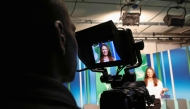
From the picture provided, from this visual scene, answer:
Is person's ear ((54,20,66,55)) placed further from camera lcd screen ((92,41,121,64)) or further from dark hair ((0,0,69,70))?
camera lcd screen ((92,41,121,64))

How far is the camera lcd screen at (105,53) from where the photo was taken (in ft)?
3.47

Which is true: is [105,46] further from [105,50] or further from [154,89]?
Answer: [154,89]

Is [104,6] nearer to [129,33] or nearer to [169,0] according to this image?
[169,0]

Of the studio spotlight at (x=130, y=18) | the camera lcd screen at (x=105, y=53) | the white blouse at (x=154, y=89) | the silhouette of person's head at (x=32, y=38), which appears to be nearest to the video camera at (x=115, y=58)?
the camera lcd screen at (x=105, y=53)

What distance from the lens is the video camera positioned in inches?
34.2

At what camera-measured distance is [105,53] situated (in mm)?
1086

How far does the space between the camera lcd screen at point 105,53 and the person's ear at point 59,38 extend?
0.55 m

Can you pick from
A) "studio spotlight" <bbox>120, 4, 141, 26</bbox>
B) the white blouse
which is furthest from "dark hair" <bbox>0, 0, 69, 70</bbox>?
the white blouse

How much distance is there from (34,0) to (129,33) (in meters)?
0.58

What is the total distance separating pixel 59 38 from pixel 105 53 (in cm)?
60

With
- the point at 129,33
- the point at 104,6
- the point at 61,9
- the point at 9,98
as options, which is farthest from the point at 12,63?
the point at 104,6

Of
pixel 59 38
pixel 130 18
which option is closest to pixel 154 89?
pixel 130 18

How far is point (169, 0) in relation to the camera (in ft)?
12.2

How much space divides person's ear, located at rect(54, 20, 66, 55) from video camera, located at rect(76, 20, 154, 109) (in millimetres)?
438
